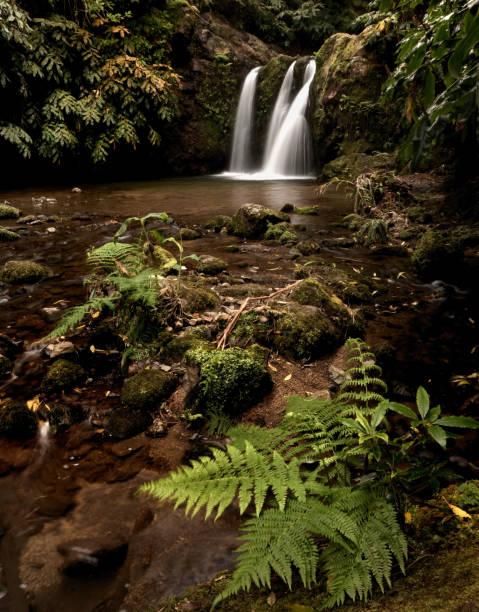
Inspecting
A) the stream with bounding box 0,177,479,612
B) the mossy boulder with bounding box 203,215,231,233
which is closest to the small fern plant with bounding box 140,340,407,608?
the stream with bounding box 0,177,479,612

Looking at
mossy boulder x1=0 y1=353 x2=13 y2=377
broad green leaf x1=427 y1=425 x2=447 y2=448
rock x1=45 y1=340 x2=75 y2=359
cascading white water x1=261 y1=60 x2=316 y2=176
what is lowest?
mossy boulder x1=0 y1=353 x2=13 y2=377

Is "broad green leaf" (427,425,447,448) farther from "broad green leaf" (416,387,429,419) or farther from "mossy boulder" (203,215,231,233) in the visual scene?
"mossy boulder" (203,215,231,233)

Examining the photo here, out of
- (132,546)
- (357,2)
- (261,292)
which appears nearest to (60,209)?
(261,292)

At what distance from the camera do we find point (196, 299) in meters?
3.31

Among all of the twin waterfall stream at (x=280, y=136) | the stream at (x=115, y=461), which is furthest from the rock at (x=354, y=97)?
→ the stream at (x=115, y=461)

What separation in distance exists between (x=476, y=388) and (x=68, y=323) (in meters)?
2.83

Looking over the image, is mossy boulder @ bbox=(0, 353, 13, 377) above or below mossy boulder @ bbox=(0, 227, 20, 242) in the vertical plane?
below

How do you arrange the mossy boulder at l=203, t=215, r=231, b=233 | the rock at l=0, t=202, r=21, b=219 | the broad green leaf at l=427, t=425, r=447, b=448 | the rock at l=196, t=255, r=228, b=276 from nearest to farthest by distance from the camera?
the broad green leaf at l=427, t=425, r=447, b=448 < the rock at l=196, t=255, r=228, b=276 < the mossy boulder at l=203, t=215, r=231, b=233 < the rock at l=0, t=202, r=21, b=219

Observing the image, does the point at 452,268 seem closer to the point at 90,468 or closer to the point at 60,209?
the point at 90,468

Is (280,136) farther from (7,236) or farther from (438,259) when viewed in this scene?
(438,259)

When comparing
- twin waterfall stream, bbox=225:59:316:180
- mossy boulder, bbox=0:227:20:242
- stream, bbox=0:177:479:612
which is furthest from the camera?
twin waterfall stream, bbox=225:59:316:180

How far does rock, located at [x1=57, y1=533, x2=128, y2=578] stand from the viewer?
1.51m

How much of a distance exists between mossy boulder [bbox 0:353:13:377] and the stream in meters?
0.06

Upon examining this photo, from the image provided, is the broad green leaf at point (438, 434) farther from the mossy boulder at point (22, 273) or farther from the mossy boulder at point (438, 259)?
the mossy boulder at point (22, 273)
